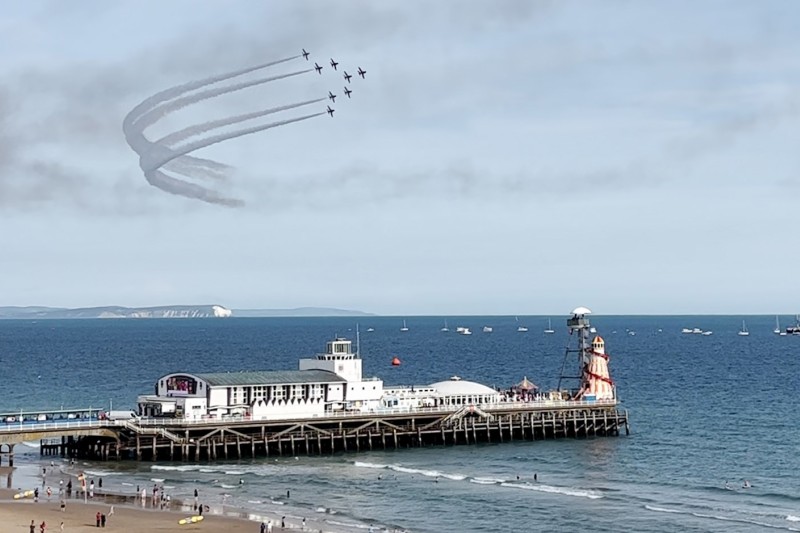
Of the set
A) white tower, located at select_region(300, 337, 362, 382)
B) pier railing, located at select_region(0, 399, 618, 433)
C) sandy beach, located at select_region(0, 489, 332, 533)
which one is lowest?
sandy beach, located at select_region(0, 489, 332, 533)

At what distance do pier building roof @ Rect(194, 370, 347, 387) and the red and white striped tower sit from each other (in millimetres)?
26531

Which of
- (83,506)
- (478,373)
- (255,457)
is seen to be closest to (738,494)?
(255,457)

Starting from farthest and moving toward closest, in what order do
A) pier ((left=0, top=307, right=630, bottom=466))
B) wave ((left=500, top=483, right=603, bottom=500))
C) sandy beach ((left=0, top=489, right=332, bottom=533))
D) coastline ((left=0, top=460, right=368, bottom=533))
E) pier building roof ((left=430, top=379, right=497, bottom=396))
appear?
pier building roof ((left=430, top=379, right=497, bottom=396)), pier ((left=0, top=307, right=630, bottom=466)), wave ((left=500, top=483, right=603, bottom=500)), coastline ((left=0, top=460, right=368, bottom=533)), sandy beach ((left=0, top=489, right=332, bottom=533))

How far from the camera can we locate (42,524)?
60.9 m

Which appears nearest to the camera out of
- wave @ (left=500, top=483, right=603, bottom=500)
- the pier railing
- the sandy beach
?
the sandy beach

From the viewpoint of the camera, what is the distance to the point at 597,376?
11375 cm

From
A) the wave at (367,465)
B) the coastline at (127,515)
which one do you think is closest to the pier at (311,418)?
the wave at (367,465)

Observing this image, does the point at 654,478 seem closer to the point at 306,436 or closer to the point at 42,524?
the point at 306,436

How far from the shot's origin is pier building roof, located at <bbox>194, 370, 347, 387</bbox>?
96.0 m

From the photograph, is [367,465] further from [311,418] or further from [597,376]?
[597,376]

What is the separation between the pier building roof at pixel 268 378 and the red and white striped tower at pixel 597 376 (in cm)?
2653

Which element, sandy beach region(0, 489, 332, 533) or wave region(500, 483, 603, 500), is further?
wave region(500, 483, 603, 500)

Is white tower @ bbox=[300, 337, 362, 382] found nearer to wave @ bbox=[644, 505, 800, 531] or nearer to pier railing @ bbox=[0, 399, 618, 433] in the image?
pier railing @ bbox=[0, 399, 618, 433]

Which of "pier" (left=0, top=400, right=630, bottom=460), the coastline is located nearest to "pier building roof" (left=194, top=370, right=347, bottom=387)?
"pier" (left=0, top=400, right=630, bottom=460)
